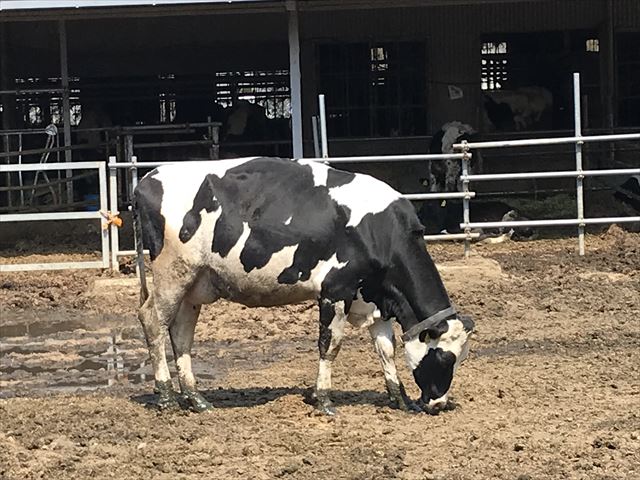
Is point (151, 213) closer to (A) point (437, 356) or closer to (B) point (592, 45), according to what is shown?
(A) point (437, 356)

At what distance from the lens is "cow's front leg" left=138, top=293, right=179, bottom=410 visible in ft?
22.7

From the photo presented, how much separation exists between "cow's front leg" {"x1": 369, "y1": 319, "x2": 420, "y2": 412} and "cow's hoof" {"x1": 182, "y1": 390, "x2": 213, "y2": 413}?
3.64 ft

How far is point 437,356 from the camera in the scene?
673 cm

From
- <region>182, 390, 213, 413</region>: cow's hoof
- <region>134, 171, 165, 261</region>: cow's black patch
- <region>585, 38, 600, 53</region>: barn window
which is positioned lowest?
<region>182, 390, 213, 413</region>: cow's hoof

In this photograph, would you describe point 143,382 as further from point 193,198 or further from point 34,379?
point 193,198

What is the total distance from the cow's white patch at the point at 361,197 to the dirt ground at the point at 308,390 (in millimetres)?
1201

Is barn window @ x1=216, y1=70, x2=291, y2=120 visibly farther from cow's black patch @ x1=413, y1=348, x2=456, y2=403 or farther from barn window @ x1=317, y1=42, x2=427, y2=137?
cow's black patch @ x1=413, y1=348, x2=456, y2=403

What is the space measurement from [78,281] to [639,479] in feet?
26.4

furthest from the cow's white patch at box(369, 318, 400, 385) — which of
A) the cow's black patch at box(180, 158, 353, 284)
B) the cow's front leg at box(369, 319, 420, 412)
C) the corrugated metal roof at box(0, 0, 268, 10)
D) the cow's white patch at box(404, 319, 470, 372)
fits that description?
the corrugated metal roof at box(0, 0, 268, 10)

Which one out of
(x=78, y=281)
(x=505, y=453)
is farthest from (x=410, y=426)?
(x=78, y=281)

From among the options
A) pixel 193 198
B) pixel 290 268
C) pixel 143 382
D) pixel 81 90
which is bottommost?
pixel 143 382

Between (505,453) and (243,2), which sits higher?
(243,2)

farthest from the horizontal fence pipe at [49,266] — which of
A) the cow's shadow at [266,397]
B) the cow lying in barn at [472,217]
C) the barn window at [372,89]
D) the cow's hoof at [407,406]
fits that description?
the barn window at [372,89]

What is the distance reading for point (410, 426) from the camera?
6379mm
